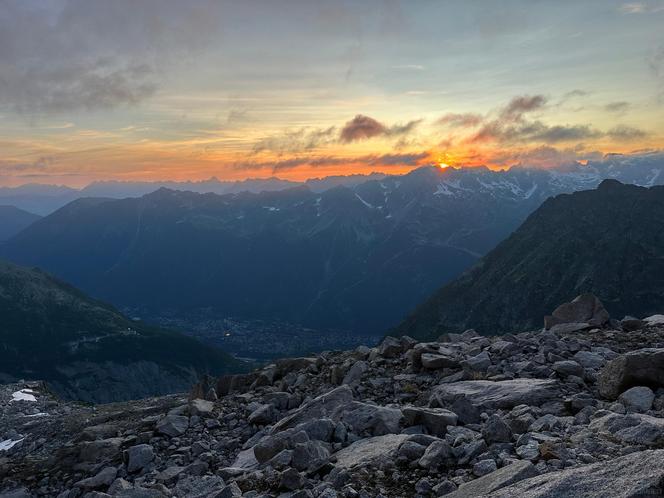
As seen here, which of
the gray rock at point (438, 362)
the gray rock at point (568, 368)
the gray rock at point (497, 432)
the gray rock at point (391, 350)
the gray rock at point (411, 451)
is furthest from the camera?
the gray rock at point (391, 350)

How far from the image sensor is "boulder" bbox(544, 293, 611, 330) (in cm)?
2886

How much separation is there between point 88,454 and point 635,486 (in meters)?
18.4

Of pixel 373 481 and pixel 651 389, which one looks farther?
pixel 651 389

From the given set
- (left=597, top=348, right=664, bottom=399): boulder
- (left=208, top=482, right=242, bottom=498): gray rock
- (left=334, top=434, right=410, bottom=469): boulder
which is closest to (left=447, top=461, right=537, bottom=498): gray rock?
(left=334, top=434, right=410, bottom=469): boulder

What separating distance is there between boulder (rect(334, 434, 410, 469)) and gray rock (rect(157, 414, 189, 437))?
8.48 meters

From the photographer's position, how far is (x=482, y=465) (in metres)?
10.9

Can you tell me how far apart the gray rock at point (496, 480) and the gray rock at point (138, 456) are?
1185 cm

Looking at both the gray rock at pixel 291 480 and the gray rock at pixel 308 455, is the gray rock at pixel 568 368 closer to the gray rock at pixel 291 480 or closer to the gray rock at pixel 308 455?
the gray rock at pixel 308 455

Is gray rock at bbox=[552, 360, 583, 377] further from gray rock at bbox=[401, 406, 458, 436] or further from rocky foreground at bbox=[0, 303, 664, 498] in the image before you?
gray rock at bbox=[401, 406, 458, 436]

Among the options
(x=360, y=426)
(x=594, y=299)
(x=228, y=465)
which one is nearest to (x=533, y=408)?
(x=360, y=426)

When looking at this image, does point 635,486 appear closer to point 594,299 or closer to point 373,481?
point 373,481

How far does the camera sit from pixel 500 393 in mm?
16375

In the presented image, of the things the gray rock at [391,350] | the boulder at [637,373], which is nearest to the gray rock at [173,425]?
the gray rock at [391,350]

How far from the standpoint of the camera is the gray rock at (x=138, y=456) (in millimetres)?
17691
